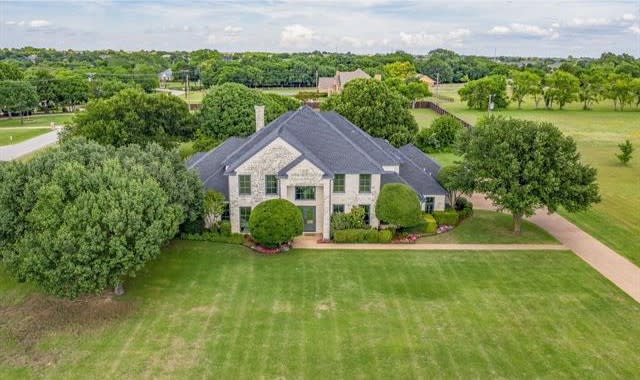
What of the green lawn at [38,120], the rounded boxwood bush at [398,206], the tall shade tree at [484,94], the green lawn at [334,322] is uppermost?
the tall shade tree at [484,94]

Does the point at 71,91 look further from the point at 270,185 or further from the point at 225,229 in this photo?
the point at 270,185

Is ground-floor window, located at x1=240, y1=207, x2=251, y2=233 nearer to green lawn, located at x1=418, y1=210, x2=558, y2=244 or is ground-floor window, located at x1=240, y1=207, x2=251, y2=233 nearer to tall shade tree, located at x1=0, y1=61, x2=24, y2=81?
green lawn, located at x1=418, y1=210, x2=558, y2=244

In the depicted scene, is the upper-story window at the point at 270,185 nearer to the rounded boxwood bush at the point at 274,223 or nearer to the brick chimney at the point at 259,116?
the rounded boxwood bush at the point at 274,223

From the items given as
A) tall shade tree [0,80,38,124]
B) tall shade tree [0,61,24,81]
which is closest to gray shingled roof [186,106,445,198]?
tall shade tree [0,80,38,124]

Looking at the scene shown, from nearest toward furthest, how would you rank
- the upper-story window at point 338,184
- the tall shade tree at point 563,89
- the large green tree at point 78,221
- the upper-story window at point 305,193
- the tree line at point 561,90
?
the large green tree at point 78,221
the upper-story window at point 305,193
the upper-story window at point 338,184
the tree line at point 561,90
the tall shade tree at point 563,89

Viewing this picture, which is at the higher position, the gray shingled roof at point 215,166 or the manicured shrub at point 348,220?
the gray shingled roof at point 215,166

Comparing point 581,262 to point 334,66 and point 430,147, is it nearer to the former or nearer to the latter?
point 430,147

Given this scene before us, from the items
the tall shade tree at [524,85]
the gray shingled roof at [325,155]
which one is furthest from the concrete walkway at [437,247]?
the tall shade tree at [524,85]
